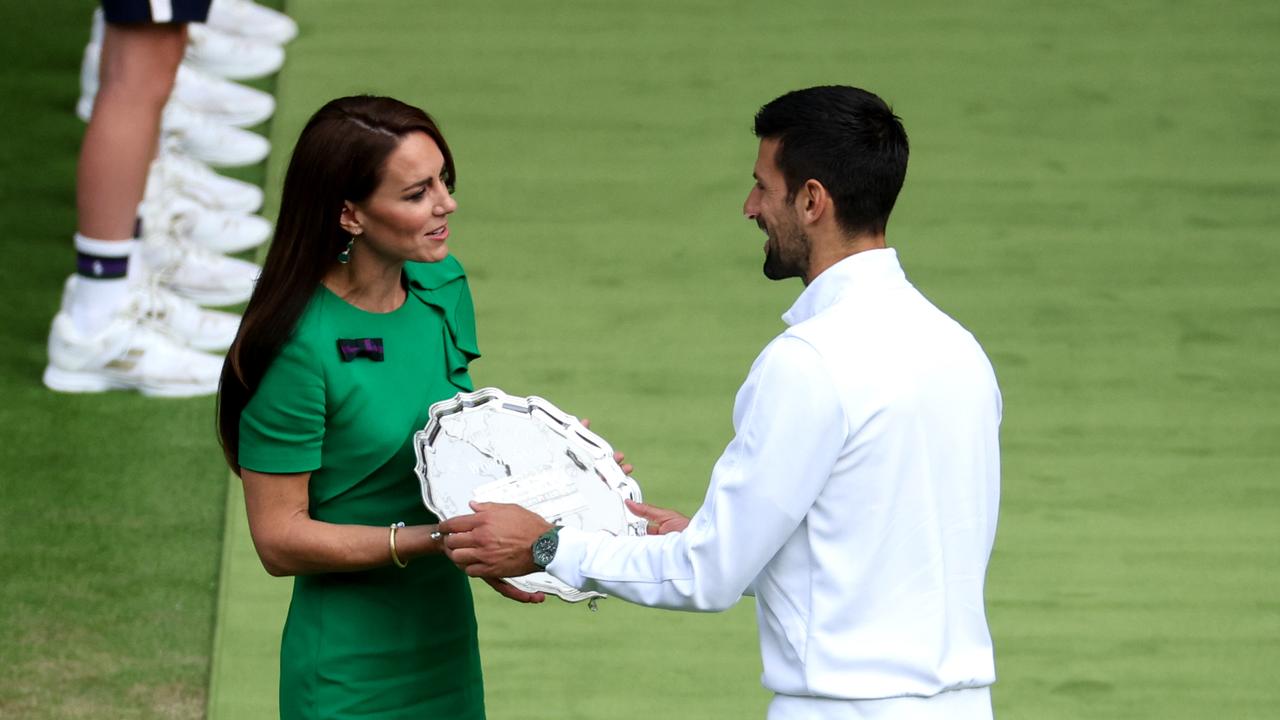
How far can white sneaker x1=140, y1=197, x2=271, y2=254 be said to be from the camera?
5016mm

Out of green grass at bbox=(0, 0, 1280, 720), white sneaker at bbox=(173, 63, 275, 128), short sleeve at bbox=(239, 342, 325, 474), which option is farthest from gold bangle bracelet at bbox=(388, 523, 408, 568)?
white sneaker at bbox=(173, 63, 275, 128)

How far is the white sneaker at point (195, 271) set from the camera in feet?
16.1

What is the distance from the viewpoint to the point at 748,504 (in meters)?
2.04

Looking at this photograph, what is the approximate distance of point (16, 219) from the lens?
539 centimetres

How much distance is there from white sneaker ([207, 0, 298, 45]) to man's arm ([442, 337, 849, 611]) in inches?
161

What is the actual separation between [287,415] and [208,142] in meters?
3.35

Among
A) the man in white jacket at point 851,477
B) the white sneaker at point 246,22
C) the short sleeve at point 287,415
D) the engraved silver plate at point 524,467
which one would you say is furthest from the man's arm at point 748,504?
the white sneaker at point 246,22

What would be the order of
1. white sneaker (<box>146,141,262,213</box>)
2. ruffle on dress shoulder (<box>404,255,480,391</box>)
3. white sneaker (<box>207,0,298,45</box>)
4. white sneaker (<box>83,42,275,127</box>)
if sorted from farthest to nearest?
white sneaker (<box>207,0,298,45</box>)
white sneaker (<box>83,42,275,127</box>)
white sneaker (<box>146,141,262,213</box>)
ruffle on dress shoulder (<box>404,255,480,391</box>)

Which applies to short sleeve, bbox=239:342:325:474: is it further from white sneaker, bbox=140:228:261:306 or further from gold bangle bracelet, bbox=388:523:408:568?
white sneaker, bbox=140:228:261:306

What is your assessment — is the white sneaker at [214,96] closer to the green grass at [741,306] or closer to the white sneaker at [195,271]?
the green grass at [741,306]

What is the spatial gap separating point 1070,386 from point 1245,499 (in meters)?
0.57

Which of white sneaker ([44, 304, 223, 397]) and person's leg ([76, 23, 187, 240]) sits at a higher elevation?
person's leg ([76, 23, 187, 240])

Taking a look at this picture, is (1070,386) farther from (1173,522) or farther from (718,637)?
(718,637)

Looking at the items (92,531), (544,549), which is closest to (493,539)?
(544,549)
